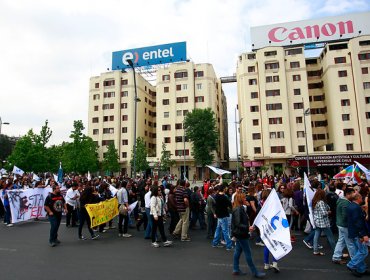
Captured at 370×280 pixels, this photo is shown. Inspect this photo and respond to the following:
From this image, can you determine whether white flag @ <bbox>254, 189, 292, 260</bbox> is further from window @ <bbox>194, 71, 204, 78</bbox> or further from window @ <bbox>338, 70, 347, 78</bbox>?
window @ <bbox>194, 71, 204, 78</bbox>

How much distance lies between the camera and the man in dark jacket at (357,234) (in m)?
5.86

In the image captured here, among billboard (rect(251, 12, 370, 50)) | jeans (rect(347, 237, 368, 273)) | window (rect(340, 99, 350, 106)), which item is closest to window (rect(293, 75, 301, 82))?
window (rect(340, 99, 350, 106))

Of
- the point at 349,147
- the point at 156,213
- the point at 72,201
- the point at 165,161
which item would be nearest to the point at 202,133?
the point at 165,161

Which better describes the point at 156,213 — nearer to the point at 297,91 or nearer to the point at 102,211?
the point at 102,211

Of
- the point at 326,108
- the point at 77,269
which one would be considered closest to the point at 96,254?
the point at 77,269

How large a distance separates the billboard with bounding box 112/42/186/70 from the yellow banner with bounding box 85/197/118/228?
50.6 meters

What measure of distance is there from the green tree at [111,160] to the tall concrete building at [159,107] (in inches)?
155

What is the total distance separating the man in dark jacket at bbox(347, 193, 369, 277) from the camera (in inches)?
231

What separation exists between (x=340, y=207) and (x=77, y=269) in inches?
262

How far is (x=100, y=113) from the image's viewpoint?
58.3m

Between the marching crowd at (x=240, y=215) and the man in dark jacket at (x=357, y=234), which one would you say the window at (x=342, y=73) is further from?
the man in dark jacket at (x=357, y=234)

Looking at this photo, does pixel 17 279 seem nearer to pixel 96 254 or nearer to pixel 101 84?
pixel 96 254

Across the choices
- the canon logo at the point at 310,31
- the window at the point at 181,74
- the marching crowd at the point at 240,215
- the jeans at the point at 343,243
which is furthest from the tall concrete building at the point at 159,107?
the jeans at the point at 343,243

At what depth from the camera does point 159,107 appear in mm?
55625
